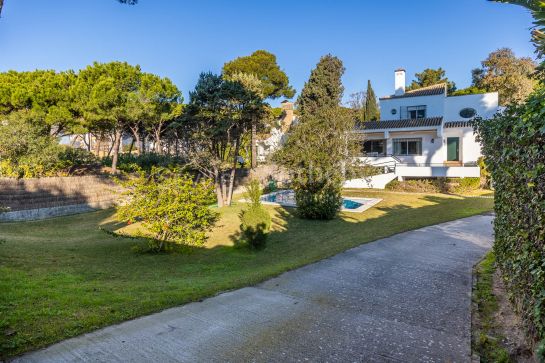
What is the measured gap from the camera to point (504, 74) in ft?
144

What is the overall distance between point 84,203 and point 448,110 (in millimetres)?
30196

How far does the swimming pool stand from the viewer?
17.4m

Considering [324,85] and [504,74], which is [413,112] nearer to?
[324,85]

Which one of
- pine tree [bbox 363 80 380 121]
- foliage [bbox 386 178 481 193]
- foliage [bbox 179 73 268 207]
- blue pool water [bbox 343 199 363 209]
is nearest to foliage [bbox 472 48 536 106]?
pine tree [bbox 363 80 380 121]

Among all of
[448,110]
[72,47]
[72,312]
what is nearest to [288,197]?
[72,47]

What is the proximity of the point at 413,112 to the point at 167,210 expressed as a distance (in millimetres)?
28274

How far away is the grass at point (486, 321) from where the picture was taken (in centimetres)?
400

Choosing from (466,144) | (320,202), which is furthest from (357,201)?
(466,144)

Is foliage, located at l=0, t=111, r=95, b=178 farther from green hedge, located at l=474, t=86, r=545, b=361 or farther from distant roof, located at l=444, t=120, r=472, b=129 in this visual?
distant roof, located at l=444, t=120, r=472, b=129

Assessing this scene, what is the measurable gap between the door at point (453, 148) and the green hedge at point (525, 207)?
27450 millimetres

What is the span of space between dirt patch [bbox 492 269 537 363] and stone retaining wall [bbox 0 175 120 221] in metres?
14.8

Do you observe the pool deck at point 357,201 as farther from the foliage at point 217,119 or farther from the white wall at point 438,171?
the white wall at point 438,171

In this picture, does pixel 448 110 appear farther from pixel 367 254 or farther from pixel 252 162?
pixel 367 254

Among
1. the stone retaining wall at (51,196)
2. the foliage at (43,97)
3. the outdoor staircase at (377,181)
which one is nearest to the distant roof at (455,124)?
the outdoor staircase at (377,181)
